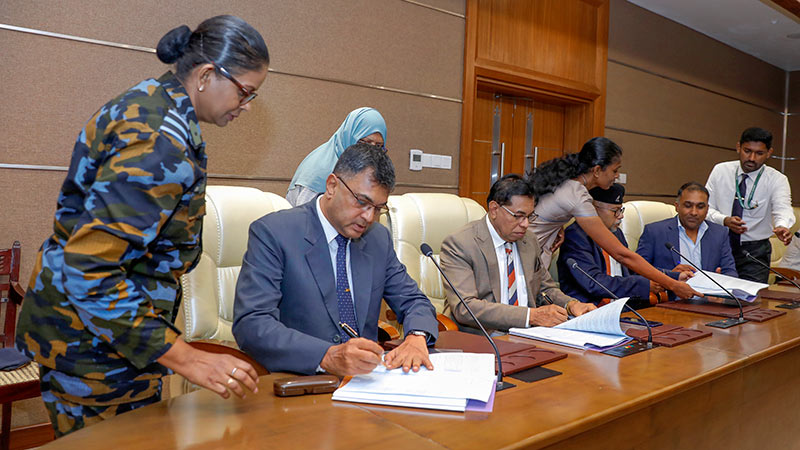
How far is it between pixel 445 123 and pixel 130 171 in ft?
11.4

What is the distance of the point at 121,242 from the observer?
0.98 meters

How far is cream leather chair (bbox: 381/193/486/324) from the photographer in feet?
8.90

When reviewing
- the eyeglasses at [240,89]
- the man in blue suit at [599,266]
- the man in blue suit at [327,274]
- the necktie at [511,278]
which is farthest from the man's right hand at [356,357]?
the man in blue suit at [599,266]

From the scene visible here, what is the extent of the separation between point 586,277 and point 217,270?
71.8 inches

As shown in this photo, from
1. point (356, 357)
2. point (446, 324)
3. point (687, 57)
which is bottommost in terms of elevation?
point (446, 324)

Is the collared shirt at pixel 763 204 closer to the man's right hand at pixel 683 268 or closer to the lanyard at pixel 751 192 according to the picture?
the lanyard at pixel 751 192

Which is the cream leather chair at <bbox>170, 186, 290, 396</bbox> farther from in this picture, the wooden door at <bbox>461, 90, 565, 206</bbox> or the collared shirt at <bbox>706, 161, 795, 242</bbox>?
the collared shirt at <bbox>706, 161, 795, 242</bbox>

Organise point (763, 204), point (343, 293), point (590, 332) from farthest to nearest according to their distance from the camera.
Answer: point (763, 204) < point (590, 332) < point (343, 293)

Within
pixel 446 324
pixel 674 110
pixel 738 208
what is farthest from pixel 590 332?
pixel 674 110

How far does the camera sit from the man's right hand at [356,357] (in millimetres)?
1287

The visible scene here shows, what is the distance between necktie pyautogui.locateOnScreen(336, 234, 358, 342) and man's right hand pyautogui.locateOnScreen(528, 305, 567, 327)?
2.40 feet

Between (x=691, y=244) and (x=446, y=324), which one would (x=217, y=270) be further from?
(x=691, y=244)

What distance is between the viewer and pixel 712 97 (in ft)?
22.9

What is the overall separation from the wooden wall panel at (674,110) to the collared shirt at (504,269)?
3.57m
